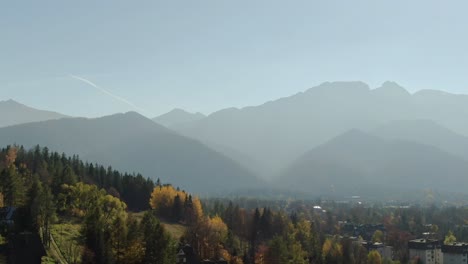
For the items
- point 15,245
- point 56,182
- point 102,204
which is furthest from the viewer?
point 56,182

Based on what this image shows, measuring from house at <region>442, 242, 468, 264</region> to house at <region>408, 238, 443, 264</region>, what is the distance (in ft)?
4.24

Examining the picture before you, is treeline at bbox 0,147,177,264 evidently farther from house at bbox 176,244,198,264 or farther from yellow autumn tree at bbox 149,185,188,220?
yellow autumn tree at bbox 149,185,188,220

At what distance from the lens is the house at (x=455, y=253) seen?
109 m

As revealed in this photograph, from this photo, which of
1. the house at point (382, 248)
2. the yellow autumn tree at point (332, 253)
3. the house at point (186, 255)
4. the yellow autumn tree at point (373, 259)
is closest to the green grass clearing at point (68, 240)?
the house at point (186, 255)

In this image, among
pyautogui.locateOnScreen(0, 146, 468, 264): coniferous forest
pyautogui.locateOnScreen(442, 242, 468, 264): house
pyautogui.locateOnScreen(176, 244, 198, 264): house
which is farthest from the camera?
pyautogui.locateOnScreen(442, 242, 468, 264): house

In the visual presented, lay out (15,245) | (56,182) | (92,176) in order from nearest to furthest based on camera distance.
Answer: (15,245), (56,182), (92,176)

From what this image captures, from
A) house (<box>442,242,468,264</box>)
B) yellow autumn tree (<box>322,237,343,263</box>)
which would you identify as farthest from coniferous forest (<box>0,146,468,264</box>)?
house (<box>442,242,468,264</box>)

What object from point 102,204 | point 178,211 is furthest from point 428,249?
point 102,204

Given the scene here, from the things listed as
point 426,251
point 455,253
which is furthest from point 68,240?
point 455,253

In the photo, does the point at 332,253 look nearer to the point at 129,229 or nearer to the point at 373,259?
the point at 373,259

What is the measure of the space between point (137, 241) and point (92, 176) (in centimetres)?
6100

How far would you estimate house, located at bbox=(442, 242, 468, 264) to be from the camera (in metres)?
109

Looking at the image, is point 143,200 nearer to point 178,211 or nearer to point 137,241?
point 178,211

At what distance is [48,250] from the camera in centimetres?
6044
